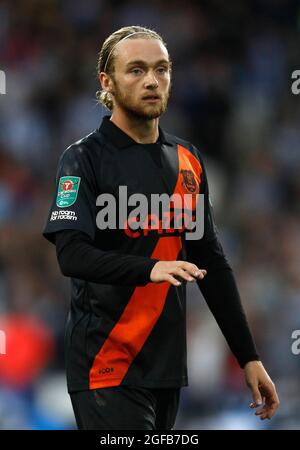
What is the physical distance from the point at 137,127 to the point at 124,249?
1.52 feet

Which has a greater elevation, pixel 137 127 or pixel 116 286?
pixel 137 127

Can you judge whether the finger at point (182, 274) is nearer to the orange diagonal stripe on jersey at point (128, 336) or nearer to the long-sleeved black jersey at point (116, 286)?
the long-sleeved black jersey at point (116, 286)

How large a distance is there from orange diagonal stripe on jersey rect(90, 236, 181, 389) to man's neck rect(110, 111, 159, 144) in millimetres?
443

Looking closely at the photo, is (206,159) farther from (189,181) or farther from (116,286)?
(116,286)

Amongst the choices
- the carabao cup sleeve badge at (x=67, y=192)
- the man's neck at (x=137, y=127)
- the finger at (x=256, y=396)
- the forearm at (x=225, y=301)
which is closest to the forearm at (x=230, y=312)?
the forearm at (x=225, y=301)

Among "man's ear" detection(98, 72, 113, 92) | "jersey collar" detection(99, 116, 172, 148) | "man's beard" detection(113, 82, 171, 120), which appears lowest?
"jersey collar" detection(99, 116, 172, 148)

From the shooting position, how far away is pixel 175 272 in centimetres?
296

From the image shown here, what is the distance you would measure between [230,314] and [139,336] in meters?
0.46

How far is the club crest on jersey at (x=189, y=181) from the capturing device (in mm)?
3613

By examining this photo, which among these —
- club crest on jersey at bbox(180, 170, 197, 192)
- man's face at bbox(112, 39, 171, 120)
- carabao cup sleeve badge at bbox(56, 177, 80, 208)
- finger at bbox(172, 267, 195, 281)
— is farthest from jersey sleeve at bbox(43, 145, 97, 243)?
finger at bbox(172, 267, 195, 281)

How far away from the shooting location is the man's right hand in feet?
9.59

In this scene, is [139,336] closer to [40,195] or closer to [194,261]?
[194,261]

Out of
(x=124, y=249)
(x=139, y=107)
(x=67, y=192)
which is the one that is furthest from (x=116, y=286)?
(x=139, y=107)

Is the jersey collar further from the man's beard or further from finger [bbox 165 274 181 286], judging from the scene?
finger [bbox 165 274 181 286]
